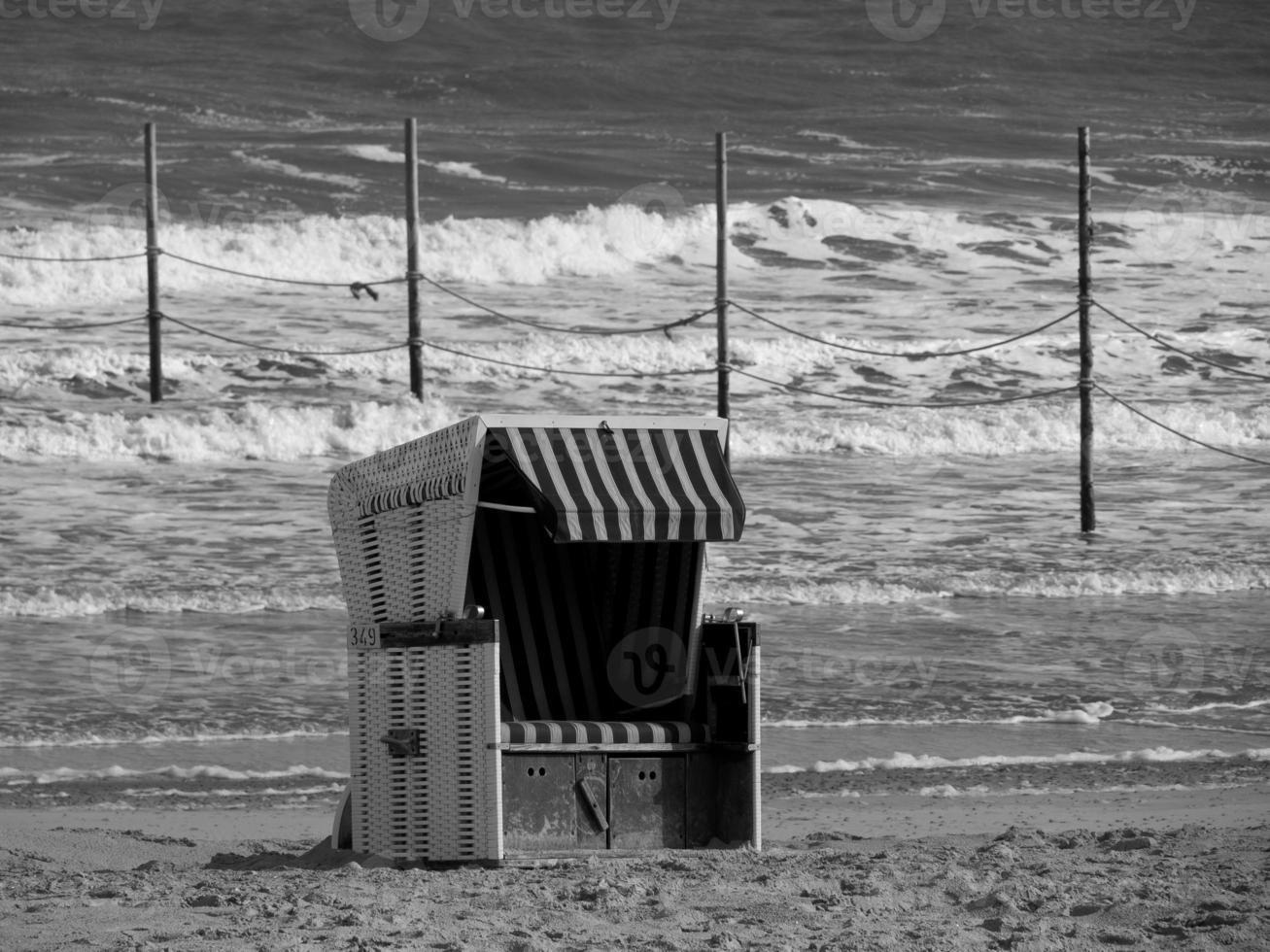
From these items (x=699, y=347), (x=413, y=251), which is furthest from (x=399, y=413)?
(x=699, y=347)

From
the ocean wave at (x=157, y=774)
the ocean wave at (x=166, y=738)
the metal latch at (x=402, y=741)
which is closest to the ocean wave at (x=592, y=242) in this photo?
the ocean wave at (x=166, y=738)

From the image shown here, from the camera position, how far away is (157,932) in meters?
4.95

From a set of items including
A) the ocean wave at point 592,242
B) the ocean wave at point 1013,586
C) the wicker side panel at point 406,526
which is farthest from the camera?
the ocean wave at point 592,242

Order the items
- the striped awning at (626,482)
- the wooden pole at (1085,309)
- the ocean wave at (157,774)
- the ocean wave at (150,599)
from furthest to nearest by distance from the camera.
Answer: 1. the wooden pole at (1085,309)
2. the ocean wave at (150,599)
3. the ocean wave at (157,774)
4. the striped awning at (626,482)

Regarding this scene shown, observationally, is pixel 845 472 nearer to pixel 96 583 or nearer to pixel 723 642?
pixel 96 583

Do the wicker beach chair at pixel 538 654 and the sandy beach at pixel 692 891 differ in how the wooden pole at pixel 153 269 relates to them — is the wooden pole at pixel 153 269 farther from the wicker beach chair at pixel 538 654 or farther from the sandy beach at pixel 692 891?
the wicker beach chair at pixel 538 654

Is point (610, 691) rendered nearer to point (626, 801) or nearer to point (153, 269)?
point (626, 801)

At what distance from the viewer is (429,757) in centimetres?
614

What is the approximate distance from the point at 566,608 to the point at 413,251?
1350cm

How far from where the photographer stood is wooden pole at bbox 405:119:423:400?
19.9 m

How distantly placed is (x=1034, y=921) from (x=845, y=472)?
1462 cm

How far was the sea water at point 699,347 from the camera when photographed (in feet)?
35.7

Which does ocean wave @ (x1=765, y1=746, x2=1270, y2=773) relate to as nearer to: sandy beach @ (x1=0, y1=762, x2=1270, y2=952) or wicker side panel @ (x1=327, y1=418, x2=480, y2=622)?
sandy beach @ (x1=0, y1=762, x2=1270, y2=952)

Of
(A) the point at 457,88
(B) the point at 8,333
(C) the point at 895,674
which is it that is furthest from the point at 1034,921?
(A) the point at 457,88
